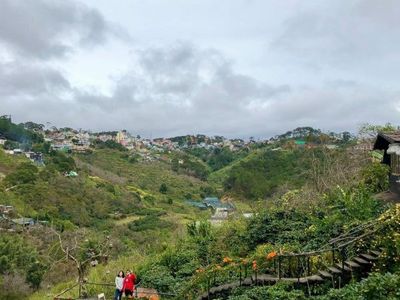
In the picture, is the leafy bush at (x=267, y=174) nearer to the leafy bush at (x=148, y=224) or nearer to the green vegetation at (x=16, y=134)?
the leafy bush at (x=148, y=224)

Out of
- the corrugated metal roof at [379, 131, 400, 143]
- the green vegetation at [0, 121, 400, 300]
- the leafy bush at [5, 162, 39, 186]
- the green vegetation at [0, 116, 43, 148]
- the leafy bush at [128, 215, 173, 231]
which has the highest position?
the green vegetation at [0, 116, 43, 148]

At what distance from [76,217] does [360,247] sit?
203 feet

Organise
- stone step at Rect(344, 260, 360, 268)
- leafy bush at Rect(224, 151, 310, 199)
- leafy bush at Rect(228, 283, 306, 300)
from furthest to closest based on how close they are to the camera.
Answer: leafy bush at Rect(224, 151, 310, 199) < stone step at Rect(344, 260, 360, 268) < leafy bush at Rect(228, 283, 306, 300)

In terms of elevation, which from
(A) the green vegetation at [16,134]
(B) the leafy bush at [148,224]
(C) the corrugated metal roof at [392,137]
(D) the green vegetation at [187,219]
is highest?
(A) the green vegetation at [16,134]

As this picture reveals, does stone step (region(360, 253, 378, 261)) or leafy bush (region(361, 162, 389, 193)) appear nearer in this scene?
stone step (region(360, 253, 378, 261))

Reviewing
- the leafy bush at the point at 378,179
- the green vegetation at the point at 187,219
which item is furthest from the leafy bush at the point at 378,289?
the leafy bush at the point at 378,179

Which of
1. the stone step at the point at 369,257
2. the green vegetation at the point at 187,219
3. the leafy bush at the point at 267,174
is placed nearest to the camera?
the stone step at the point at 369,257

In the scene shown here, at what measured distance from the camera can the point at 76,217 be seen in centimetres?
7012

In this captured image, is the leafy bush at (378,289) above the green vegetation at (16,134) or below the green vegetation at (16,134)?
below

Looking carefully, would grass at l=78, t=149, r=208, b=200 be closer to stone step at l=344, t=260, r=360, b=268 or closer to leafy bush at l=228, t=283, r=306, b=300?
leafy bush at l=228, t=283, r=306, b=300

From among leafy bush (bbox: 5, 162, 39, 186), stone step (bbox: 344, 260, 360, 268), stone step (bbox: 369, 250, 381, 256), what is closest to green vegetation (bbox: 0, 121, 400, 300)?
leafy bush (bbox: 5, 162, 39, 186)

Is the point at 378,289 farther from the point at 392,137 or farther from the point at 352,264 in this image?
the point at 392,137

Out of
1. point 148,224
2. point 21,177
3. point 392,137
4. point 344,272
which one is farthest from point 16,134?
point 344,272

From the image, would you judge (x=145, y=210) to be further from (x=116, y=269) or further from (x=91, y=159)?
(x=116, y=269)
